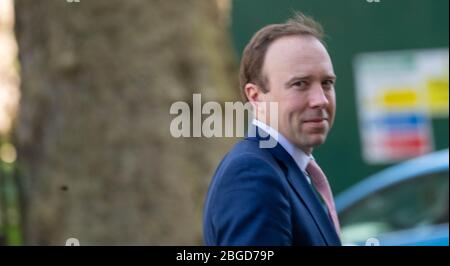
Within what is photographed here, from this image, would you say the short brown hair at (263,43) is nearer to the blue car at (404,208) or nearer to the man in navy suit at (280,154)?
the man in navy suit at (280,154)

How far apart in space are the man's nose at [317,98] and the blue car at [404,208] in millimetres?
5325

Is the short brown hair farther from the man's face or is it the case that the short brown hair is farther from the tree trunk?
the tree trunk

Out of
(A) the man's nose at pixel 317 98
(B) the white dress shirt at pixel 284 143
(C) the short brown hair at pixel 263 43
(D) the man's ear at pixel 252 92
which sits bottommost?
(B) the white dress shirt at pixel 284 143

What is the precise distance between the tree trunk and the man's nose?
3832 mm

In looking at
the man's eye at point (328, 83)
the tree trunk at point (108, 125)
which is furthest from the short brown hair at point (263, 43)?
the tree trunk at point (108, 125)

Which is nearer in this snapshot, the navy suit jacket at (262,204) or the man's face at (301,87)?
the navy suit jacket at (262,204)

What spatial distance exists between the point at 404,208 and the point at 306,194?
6.22m

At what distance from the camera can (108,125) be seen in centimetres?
669

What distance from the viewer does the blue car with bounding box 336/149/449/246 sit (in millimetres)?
8328

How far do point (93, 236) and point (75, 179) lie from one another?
38 centimetres

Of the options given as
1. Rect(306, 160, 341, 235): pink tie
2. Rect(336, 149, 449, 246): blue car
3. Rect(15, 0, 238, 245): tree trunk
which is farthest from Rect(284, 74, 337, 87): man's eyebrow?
Rect(336, 149, 449, 246): blue car

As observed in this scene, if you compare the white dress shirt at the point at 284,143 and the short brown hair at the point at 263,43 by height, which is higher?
the short brown hair at the point at 263,43

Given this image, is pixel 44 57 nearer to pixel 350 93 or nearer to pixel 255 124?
pixel 255 124

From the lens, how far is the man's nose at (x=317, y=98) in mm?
2799
